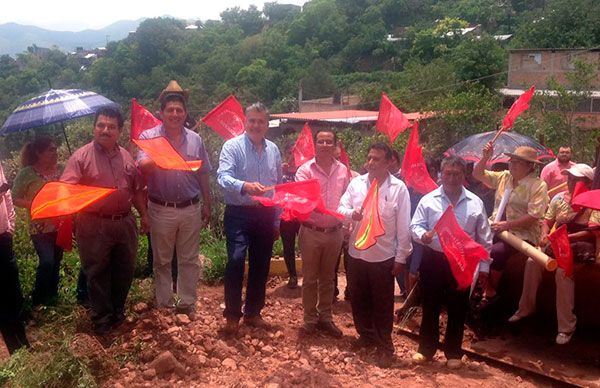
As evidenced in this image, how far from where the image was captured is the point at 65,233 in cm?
496

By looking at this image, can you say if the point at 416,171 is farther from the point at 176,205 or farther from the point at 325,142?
the point at 176,205

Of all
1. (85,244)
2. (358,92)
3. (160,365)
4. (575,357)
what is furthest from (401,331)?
(358,92)

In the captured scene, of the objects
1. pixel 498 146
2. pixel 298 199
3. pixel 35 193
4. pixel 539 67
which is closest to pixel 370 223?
pixel 298 199

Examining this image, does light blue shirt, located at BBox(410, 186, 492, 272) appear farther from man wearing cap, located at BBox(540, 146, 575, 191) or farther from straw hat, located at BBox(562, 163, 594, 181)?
man wearing cap, located at BBox(540, 146, 575, 191)

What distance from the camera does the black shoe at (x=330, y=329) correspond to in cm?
483

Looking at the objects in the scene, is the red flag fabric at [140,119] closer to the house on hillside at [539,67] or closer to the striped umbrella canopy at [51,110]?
the striped umbrella canopy at [51,110]

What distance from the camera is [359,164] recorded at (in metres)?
11.5

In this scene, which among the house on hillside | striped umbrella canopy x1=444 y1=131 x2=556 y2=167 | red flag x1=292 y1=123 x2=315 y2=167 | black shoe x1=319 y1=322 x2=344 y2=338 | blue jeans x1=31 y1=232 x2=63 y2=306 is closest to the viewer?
black shoe x1=319 y1=322 x2=344 y2=338

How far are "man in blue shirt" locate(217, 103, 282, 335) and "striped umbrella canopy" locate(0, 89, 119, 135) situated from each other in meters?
1.49

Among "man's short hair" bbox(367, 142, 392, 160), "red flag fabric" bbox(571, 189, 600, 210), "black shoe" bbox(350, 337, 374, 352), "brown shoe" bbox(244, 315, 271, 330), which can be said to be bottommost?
"black shoe" bbox(350, 337, 374, 352)

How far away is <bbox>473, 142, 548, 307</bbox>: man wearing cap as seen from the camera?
5.01 m

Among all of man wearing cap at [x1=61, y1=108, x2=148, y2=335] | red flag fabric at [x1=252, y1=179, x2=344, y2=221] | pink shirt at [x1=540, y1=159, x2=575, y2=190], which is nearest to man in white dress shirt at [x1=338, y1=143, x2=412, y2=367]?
red flag fabric at [x1=252, y1=179, x2=344, y2=221]

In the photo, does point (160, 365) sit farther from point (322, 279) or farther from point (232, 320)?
point (322, 279)

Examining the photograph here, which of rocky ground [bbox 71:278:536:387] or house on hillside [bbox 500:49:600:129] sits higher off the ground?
house on hillside [bbox 500:49:600:129]
